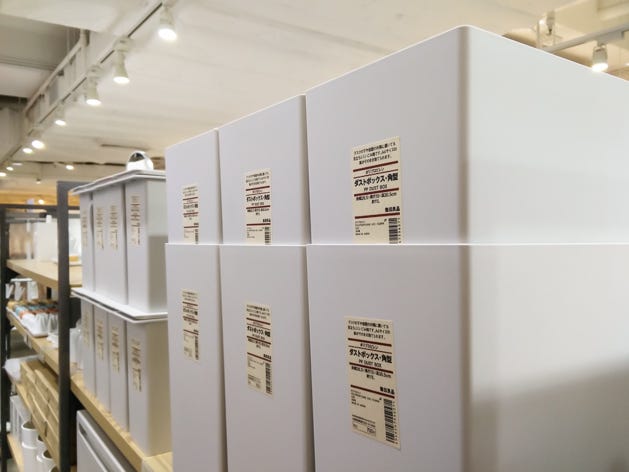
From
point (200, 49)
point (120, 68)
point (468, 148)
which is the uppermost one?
point (200, 49)

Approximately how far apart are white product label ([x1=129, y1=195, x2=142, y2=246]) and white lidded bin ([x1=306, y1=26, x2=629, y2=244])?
0.82 metres

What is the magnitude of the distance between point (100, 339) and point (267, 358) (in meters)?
1.19

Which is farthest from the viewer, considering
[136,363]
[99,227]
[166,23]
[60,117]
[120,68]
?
[60,117]

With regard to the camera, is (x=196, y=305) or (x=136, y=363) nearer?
(x=196, y=305)

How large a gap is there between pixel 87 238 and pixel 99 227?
20 centimetres

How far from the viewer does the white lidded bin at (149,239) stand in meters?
1.23

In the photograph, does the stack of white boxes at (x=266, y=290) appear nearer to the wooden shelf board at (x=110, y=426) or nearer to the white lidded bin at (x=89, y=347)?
the wooden shelf board at (x=110, y=426)

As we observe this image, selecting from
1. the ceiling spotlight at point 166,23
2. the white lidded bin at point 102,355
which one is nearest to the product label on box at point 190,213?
the white lidded bin at point 102,355

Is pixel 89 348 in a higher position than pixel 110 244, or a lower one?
lower

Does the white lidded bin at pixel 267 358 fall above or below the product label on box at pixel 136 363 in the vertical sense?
above

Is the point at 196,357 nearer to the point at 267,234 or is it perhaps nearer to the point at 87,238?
the point at 267,234

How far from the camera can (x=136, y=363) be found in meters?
1.33

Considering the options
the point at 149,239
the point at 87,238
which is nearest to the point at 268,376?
the point at 149,239

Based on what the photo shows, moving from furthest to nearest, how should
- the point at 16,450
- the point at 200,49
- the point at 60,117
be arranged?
the point at 60,117 < the point at 16,450 < the point at 200,49
